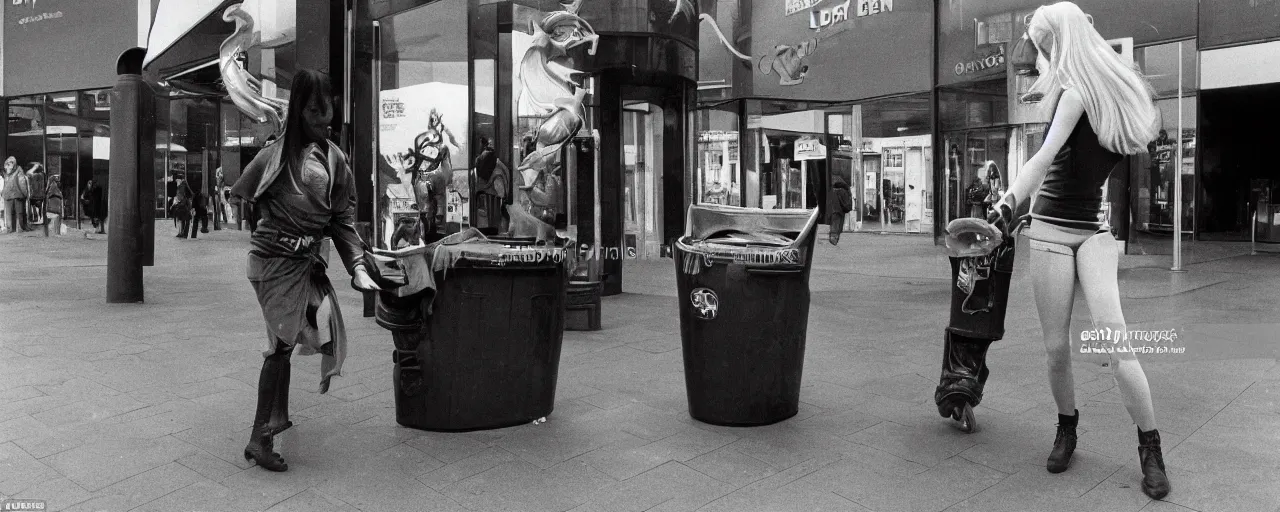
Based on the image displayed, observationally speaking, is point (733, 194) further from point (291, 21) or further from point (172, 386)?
point (172, 386)

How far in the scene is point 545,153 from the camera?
8.35 metres

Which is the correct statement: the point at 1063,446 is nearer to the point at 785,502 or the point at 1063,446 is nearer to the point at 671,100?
the point at 785,502

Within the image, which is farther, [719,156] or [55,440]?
[719,156]

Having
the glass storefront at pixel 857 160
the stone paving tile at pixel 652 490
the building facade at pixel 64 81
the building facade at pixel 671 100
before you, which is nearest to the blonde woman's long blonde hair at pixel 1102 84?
the building facade at pixel 671 100

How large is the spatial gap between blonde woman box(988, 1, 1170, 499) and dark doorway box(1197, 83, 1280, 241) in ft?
69.3

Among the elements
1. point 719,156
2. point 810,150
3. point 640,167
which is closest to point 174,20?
point 640,167

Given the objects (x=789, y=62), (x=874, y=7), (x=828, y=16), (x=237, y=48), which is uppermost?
(x=874, y=7)

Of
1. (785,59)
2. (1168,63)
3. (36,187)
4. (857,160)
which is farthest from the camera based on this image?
(857,160)

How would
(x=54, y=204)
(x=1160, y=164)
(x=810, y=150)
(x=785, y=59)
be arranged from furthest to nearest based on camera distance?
(x=810, y=150) < (x=54, y=204) < (x=785, y=59) < (x=1160, y=164)

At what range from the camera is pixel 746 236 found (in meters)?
5.12

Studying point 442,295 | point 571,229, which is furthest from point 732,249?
point 571,229

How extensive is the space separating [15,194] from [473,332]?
23.7 m

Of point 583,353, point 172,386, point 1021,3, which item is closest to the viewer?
point 172,386

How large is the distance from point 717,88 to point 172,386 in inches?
628
